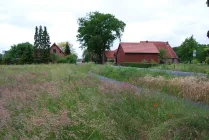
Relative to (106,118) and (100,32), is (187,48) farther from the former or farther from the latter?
(106,118)

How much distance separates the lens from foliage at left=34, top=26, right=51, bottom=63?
227ft

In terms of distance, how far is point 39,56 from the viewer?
7006cm

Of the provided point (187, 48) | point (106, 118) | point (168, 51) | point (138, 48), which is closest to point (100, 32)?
point (138, 48)

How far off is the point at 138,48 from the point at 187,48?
75.7 feet

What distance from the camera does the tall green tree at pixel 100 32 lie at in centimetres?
6928

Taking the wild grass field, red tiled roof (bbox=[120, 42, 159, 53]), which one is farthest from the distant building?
the wild grass field

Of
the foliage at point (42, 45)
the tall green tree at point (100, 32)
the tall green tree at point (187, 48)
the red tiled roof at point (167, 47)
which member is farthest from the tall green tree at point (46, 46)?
the tall green tree at point (187, 48)

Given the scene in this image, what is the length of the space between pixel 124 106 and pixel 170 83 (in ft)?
15.3

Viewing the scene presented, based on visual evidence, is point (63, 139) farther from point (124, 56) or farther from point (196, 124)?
point (124, 56)

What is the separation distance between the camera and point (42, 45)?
235ft

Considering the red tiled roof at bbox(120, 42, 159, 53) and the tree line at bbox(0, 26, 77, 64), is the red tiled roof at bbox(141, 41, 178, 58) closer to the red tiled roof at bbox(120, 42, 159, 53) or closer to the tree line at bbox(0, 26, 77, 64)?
the red tiled roof at bbox(120, 42, 159, 53)

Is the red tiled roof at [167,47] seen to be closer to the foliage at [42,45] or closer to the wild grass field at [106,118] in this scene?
the foliage at [42,45]

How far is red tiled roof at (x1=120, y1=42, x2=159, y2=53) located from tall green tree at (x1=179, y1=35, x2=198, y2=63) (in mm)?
19184

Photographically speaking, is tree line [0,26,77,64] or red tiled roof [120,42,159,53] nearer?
red tiled roof [120,42,159,53]
